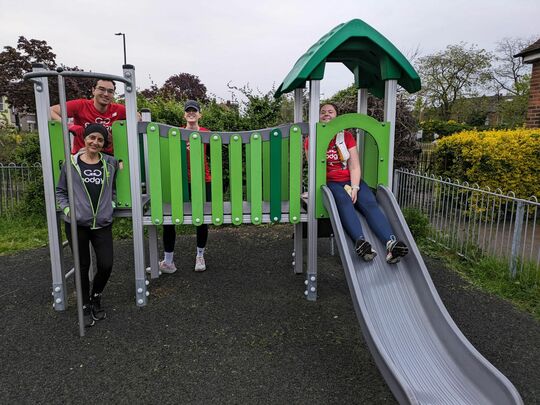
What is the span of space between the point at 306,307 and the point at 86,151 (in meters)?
2.32

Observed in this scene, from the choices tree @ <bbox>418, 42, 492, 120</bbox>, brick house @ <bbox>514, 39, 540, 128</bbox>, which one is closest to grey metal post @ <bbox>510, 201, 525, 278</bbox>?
brick house @ <bbox>514, 39, 540, 128</bbox>

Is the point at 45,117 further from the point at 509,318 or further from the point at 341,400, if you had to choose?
the point at 509,318

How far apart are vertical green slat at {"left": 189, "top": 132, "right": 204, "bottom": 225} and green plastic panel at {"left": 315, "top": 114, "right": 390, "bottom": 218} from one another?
1080 mm

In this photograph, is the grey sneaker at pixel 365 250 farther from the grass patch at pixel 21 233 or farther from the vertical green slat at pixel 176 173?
the grass patch at pixel 21 233

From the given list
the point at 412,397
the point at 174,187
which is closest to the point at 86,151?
the point at 174,187

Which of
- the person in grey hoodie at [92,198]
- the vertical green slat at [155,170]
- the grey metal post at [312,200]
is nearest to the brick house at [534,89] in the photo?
the grey metal post at [312,200]

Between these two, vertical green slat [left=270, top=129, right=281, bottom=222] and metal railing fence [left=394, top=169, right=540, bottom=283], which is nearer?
vertical green slat [left=270, top=129, right=281, bottom=222]

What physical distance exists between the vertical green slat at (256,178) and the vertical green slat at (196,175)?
0.46 m

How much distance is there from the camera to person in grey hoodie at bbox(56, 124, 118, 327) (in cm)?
310

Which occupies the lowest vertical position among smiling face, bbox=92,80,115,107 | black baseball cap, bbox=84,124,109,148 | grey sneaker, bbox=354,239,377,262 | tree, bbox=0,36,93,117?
grey sneaker, bbox=354,239,377,262

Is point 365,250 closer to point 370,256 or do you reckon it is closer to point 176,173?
point 370,256

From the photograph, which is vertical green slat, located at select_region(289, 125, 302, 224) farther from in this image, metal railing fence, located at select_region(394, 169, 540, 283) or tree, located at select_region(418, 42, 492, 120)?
tree, located at select_region(418, 42, 492, 120)

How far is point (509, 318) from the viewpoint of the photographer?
3432 mm

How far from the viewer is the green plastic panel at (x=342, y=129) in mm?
3729
